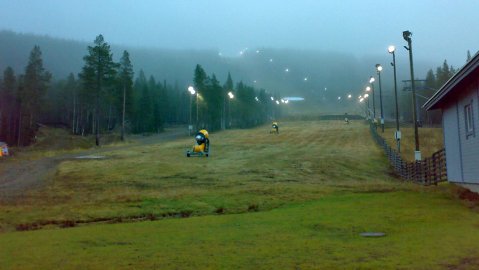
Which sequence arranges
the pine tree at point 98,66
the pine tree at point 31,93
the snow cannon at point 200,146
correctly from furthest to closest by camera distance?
1. the pine tree at point 31,93
2. the pine tree at point 98,66
3. the snow cannon at point 200,146

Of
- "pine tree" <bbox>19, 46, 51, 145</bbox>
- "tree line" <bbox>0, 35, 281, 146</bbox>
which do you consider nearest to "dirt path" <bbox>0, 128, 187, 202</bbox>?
"tree line" <bbox>0, 35, 281, 146</bbox>

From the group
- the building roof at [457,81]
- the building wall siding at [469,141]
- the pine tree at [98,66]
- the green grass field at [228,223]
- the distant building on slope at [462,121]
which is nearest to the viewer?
the green grass field at [228,223]

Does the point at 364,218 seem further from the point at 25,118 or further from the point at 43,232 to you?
the point at 25,118

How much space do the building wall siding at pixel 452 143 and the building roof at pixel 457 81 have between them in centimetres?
64

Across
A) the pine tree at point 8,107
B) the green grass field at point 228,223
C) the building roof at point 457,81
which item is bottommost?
the green grass field at point 228,223

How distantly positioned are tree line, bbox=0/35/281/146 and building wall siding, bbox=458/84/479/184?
5382 centimetres

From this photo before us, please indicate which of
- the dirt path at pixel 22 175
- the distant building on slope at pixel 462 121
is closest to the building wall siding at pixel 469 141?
the distant building on slope at pixel 462 121

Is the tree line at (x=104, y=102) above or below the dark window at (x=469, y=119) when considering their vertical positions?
above

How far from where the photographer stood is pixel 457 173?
19938mm

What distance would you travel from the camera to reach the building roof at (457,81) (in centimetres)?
1432

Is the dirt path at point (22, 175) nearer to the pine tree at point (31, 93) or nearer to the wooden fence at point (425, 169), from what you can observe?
the wooden fence at point (425, 169)

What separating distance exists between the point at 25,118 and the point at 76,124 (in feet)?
101

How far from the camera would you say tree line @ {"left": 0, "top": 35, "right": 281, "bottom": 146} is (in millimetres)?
72519

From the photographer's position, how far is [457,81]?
16.5m
